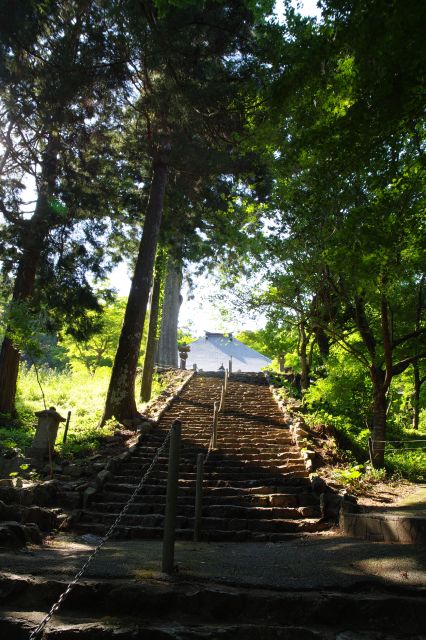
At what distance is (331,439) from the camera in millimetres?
12234

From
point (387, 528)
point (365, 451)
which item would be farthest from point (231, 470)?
point (365, 451)

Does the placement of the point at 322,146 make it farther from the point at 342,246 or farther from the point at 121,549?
the point at 121,549

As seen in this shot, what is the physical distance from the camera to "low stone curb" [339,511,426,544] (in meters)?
4.89

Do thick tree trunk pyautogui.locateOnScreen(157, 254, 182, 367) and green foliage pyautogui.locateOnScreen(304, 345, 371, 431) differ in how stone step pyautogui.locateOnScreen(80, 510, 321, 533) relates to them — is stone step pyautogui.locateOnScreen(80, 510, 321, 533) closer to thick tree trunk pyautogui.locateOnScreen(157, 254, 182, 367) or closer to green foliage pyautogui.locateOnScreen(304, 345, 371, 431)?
green foliage pyautogui.locateOnScreen(304, 345, 371, 431)

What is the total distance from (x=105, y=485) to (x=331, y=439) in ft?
21.1

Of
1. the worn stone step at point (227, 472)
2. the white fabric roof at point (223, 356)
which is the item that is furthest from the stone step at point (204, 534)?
the white fabric roof at point (223, 356)

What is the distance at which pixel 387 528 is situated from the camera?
17.3ft

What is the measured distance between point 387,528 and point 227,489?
3566 mm

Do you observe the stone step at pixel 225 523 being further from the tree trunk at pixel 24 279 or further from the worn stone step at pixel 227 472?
the tree trunk at pixel 24 279

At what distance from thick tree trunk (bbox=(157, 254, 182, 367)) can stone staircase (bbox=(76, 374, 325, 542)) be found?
12851 mm

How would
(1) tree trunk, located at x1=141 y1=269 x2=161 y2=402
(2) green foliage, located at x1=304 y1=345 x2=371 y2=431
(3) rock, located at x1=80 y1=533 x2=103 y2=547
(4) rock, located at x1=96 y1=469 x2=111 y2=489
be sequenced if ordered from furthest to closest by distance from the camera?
(1) tree trunk, located at x1=141 y1=269 x2=161 y2=402 < (2) green foliage, located at x1=304 y1=345 x2=371 y2=431 < (4) rock, located at x1=96 y1=469 x2=111 y2=489 < (3) rock, located at x1=80 y1=533 x2=103 y2=547

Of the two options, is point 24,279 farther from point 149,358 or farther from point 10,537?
point 10,537

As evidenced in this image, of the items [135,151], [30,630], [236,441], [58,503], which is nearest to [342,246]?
[236,441]

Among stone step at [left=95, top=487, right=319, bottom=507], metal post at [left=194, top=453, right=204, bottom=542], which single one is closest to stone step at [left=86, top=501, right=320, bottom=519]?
stone step at [left=95, top=487, right=319, bottom=507]
